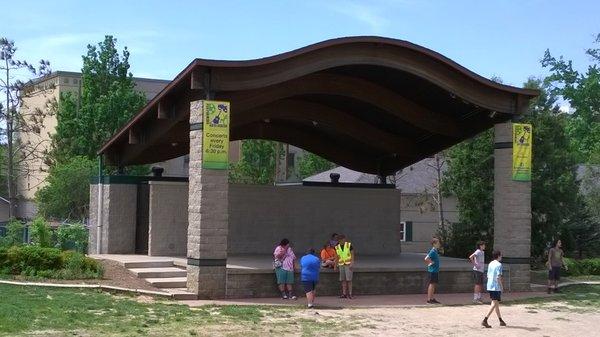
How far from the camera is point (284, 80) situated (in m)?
21.1

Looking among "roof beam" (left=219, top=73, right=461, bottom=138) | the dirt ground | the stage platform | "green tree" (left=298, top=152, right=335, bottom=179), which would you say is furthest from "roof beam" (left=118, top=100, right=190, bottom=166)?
"green tree" (left=298, top=152, right=335, bottom=179)

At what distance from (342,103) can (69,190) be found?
25767 millimetres

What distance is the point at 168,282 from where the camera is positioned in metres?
21.1

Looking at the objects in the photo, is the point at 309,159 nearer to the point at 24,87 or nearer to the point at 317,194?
the point at 24,87

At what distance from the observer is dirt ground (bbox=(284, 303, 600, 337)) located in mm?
16203

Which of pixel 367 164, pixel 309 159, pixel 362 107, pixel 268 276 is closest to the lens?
pixel 268 276

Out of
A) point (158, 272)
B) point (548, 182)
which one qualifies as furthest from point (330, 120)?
point (548, 182)

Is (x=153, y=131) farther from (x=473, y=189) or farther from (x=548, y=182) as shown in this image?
(x=548, y=182)

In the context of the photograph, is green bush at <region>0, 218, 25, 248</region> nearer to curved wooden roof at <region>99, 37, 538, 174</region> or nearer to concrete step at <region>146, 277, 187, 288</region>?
curved wooden roof at <region>99, 37, 538, 174</region>

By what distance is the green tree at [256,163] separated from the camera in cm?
5591

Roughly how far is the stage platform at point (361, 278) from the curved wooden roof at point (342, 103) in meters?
4.44

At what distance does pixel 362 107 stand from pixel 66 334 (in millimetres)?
15243

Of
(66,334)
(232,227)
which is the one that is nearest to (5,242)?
(232,227)

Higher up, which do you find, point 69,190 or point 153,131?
point 153,131
